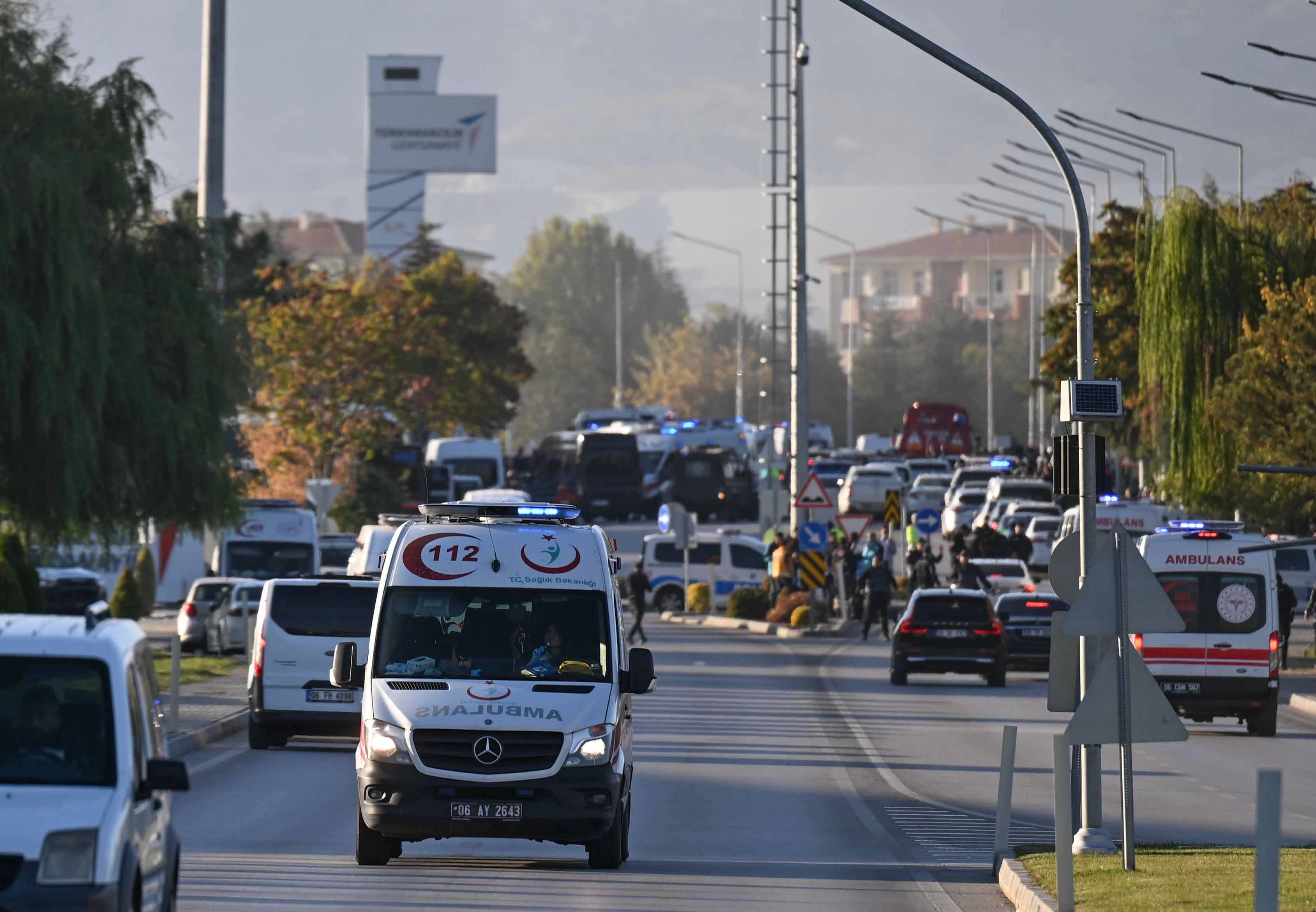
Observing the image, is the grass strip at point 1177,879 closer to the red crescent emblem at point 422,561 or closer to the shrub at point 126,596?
the red crescent emblem at point 422,561

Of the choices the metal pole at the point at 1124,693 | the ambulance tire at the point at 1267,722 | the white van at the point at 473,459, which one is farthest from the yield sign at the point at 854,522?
the metal pole at the point at 1124,693

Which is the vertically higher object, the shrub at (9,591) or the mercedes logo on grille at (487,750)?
the mercedes logo on grille at (487,750)

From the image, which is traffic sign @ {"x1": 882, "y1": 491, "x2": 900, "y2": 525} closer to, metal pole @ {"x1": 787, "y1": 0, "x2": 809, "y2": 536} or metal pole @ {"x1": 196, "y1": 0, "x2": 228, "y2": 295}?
metal pole @ {"x1": 787, "y1": 0, "x2": 809, "y2": 536}

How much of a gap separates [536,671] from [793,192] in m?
35.2

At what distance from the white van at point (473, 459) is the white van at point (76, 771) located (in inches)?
2769

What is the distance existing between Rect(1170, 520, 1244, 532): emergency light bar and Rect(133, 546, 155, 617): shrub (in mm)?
28372

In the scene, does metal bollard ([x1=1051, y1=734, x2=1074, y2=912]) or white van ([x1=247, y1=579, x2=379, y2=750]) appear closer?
metal bollard ([x1=1051, y1=734, x2=1074, y2=912])

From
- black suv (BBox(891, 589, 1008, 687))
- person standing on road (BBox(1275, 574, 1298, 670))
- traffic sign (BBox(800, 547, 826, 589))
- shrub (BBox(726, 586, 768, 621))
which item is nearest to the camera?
black suv (BBox(891, 589, 1008, 687))

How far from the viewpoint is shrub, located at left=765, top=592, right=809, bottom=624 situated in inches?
1834

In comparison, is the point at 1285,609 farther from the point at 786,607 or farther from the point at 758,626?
the point at 758,626

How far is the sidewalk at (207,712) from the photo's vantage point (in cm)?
2284

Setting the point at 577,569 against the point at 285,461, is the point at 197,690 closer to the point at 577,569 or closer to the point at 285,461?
the point at 577,569

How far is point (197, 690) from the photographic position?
29.7 m

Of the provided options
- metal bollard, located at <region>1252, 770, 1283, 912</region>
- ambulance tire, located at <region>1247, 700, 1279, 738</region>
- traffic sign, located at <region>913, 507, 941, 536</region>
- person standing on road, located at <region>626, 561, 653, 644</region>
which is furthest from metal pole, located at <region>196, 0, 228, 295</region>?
metal bollard, located at <region>1252, 770, 1283, 912</region>
